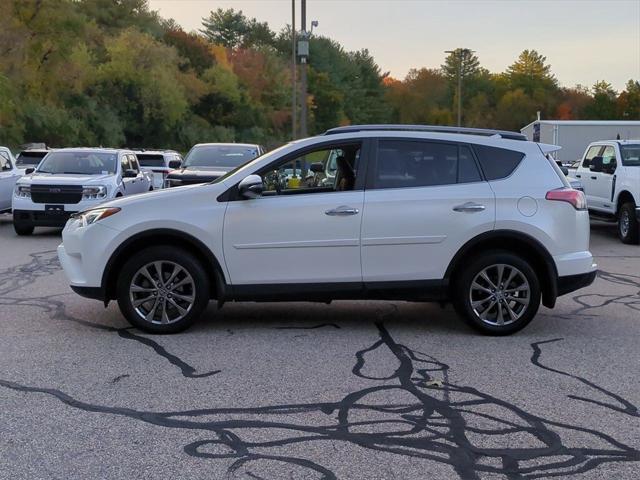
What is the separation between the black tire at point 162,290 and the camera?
693 centimetres

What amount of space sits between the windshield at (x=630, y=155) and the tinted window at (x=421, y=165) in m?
9.57

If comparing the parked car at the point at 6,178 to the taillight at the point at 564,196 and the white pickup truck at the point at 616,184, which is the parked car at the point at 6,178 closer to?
the white pickup truck at the point at 616,184

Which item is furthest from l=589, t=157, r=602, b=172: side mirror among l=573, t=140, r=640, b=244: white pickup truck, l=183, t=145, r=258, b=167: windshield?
l=183, t=145, r=258, b=167: windshield

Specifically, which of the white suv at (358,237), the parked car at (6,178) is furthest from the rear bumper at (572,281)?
the parked car at (6,178)

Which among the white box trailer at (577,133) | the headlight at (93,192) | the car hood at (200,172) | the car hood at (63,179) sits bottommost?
the headlight at (93,192)

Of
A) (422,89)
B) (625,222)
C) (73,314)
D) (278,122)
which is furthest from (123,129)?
(422,89)

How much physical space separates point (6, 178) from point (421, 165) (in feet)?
42.6

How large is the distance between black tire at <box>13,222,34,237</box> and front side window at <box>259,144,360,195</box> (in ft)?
31.6

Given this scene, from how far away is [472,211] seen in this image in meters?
6.94

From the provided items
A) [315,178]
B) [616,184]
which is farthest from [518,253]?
[616,184]

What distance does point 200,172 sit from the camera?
53.1 feet

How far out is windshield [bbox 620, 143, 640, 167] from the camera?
611 inches

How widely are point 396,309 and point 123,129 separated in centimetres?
5954

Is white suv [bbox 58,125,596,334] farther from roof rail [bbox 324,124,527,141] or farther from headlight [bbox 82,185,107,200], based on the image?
headlight [bbox 82,185,107,200]
